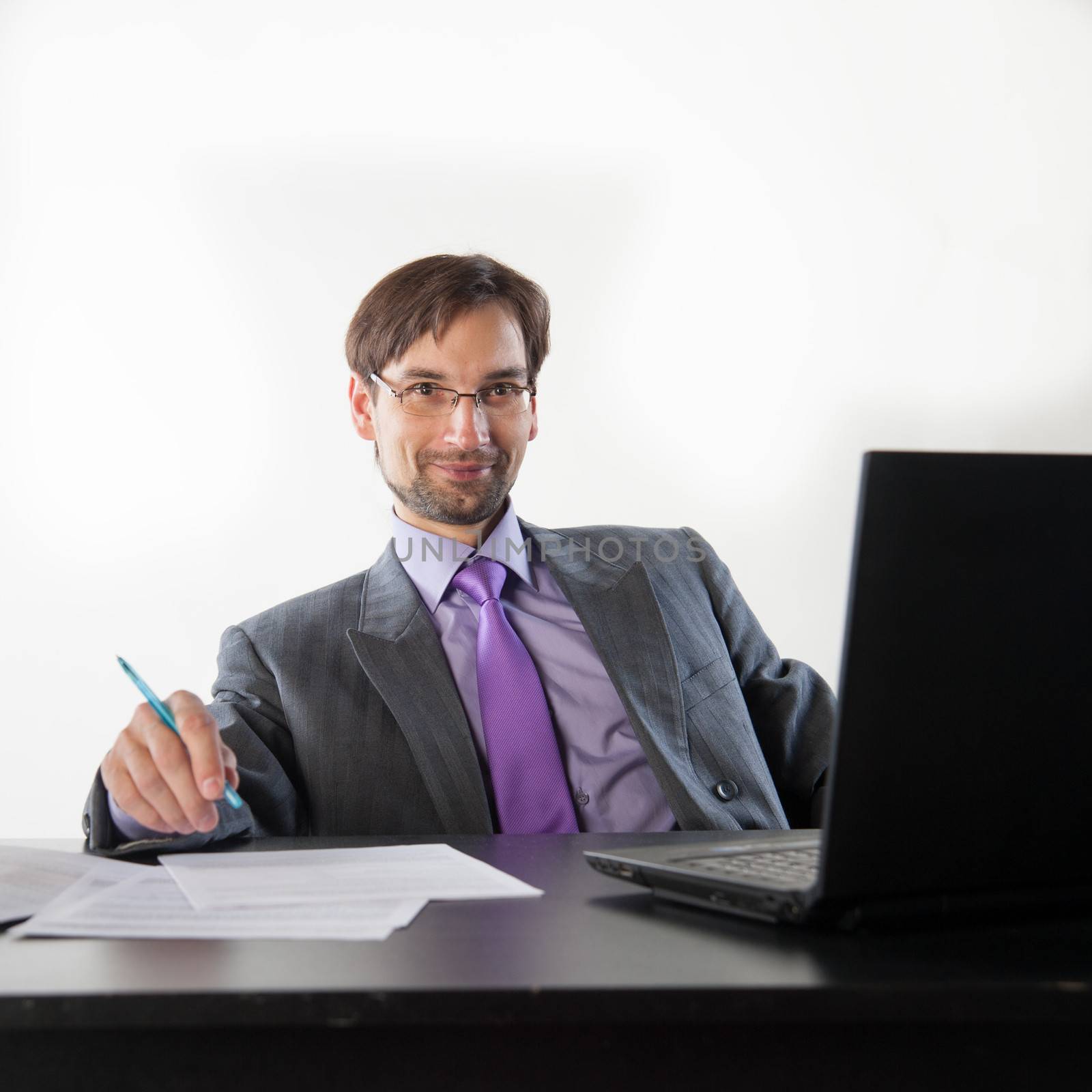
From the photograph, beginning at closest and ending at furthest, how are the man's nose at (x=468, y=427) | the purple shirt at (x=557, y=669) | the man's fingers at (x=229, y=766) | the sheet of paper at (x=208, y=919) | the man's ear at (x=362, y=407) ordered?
the sheet of paper at (x=208, y=919), the man's fingers at (x=229, y=766), the purple shirt at (x=557, y=669), the man's nose at (x=468, y=427), the man's ear at (x=362, y=407)

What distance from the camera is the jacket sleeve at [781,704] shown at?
163 centimetres

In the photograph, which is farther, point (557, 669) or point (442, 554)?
point (442, 554)

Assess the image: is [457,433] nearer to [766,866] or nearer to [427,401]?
[427,401]

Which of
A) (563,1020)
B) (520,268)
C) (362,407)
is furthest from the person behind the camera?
(520,268)

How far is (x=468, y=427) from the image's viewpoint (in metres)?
1.87

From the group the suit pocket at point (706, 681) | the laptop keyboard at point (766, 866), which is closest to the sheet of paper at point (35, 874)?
the laptop keyboard at point (766, 866)

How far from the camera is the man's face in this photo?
1.87 m

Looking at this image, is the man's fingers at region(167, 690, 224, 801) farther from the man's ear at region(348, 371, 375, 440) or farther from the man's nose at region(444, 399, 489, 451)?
the man's ear at region(348, 371, 375, 440)

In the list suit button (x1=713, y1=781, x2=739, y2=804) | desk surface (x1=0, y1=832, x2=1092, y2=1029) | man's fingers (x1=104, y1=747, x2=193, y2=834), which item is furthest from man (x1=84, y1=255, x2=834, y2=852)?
desk surface (x1=0, y1=832, x2=1092, y2=1029)

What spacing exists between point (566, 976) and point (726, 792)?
94 centimetres

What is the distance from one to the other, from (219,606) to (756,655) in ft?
4.85

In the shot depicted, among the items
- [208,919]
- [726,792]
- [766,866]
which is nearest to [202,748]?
[208,919]

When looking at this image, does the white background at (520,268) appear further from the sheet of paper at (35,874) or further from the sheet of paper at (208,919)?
the sheet of paper at (208,919)

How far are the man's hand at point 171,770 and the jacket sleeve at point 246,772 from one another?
7 cm
